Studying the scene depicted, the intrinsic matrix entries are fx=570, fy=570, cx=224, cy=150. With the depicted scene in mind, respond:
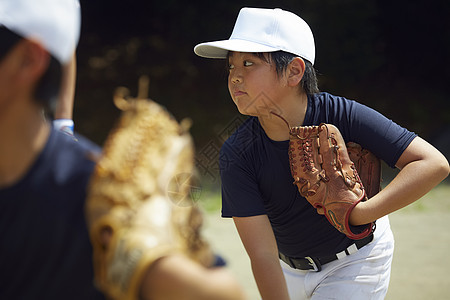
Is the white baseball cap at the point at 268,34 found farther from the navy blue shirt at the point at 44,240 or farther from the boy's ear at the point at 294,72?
the navy blue shirt at the point at 44,240

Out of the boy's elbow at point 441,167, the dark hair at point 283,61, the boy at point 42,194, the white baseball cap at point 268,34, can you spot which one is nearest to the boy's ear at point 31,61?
the boy at point 42,194

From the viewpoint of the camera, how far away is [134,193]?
113 cm

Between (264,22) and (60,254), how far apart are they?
1.44 meters

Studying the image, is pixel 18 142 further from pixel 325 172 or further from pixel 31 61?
pixel 325 172

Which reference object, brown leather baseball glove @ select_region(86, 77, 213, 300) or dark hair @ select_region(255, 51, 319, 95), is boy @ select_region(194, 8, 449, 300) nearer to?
dark hair @ select_region(255, 51, 319, 95)

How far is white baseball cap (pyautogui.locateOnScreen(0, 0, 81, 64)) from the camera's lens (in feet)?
3.48

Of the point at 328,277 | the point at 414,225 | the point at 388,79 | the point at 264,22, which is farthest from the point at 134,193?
the point at 388,79

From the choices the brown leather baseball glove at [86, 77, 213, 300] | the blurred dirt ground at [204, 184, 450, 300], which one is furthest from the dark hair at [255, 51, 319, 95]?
the blurred dirt ground at [204, 184, 450, 300]

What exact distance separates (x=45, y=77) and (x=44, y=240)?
1.04 ft

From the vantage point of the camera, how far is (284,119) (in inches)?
90.4

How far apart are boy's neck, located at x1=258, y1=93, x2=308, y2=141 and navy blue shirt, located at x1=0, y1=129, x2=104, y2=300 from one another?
4.21 feet

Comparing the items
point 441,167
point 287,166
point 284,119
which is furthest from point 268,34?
point 441,167

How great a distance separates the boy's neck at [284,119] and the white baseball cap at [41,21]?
1.29 m

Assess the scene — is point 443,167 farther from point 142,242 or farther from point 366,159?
point 142,242
